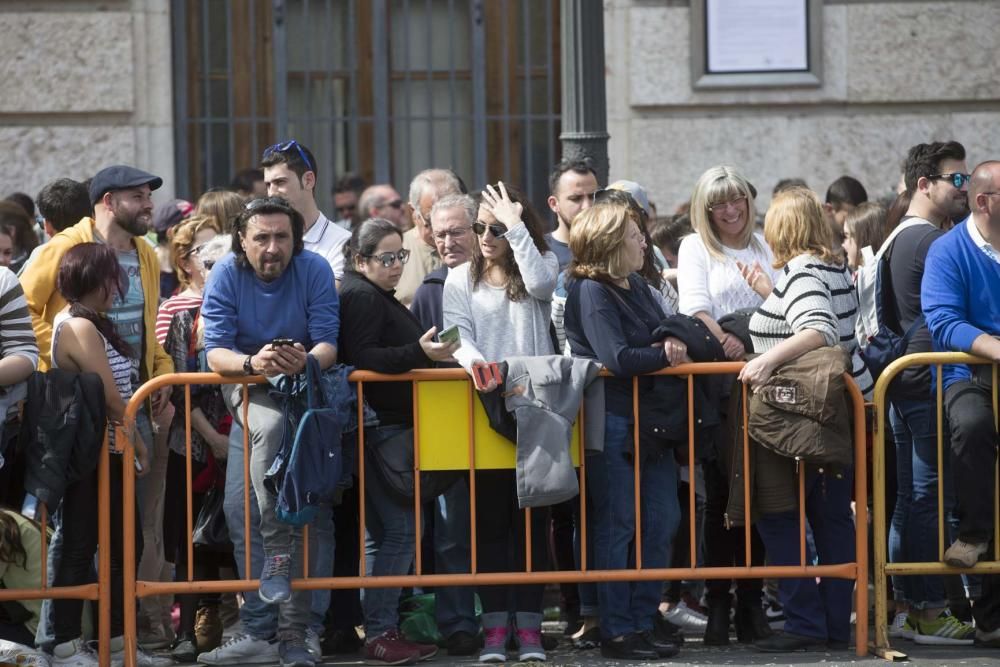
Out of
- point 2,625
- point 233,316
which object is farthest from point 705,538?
point 2,625

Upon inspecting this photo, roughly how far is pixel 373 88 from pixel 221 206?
3442 mm

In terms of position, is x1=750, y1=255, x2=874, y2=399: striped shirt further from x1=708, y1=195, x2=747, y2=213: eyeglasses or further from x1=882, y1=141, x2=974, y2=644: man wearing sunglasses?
x1=708, y1=195, x2=747, y2=213: eyeglasses

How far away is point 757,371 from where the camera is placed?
6762 mm

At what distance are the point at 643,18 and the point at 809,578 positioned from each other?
16.4 ft

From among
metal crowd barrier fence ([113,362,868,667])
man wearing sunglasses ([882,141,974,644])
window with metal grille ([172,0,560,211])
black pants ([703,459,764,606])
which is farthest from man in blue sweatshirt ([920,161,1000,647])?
window with metal grille ([172,0,560,211])

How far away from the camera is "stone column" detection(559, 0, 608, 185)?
25.8 ft

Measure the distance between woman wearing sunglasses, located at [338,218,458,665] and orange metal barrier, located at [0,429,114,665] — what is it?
100cm

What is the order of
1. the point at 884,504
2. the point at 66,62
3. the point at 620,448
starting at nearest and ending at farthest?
A: 1. the point at 620,448
2. the point at 884,504
3. the point at 66,62

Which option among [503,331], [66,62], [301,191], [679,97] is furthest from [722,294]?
[66,62]

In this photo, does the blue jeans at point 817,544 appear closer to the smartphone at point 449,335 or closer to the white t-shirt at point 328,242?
the smartphone at point 449,335

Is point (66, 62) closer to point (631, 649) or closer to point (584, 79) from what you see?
point (584, 79)

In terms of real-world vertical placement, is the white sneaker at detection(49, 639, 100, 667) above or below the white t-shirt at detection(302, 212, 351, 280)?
below

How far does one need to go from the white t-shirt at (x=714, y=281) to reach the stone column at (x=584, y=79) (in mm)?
838

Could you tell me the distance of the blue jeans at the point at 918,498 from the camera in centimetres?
713
